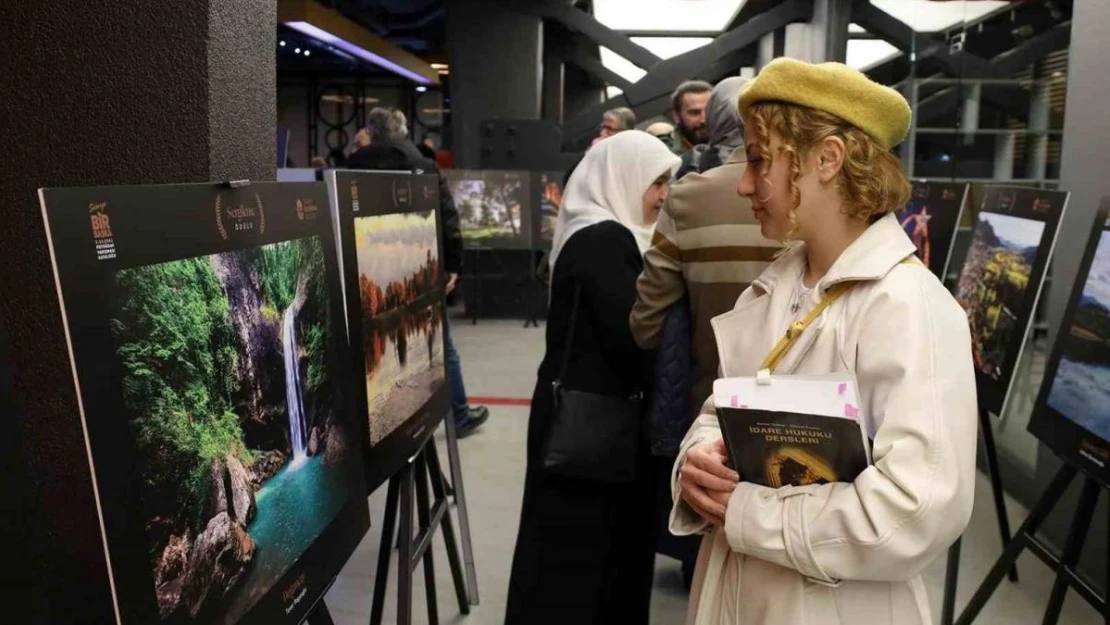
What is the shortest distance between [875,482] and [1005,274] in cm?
226

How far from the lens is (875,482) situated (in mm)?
1272

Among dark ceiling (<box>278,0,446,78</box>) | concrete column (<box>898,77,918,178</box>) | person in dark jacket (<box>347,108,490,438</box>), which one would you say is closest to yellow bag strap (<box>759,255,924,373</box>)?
person in dark jacket (<box>347,108,490,438</box>)

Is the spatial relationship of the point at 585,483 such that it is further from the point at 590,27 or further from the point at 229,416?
the point at 590,27

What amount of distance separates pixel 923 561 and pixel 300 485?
871mm

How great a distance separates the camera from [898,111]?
1.42 metres

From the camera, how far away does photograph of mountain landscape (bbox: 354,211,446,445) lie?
7.25 feet

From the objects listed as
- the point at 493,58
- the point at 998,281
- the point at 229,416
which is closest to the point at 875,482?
the point at 229,416

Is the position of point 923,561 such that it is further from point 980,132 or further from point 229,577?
point 980,132

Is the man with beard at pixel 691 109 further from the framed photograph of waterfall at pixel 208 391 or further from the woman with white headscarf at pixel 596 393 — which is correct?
the framed photograph of waterfall at pixel 208 391

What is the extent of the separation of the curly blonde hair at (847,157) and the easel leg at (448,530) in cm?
161

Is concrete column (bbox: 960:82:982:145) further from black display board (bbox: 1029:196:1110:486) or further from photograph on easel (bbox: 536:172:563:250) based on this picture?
black display board (bbox: 1029:196:1110:486)

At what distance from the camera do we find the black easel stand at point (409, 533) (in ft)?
7.16

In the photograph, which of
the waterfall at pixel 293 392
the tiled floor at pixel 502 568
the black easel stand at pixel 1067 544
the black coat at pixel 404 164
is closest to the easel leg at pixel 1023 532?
the black easel stand at pixel 1067 544

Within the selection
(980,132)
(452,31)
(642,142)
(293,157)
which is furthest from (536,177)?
(293,157)
